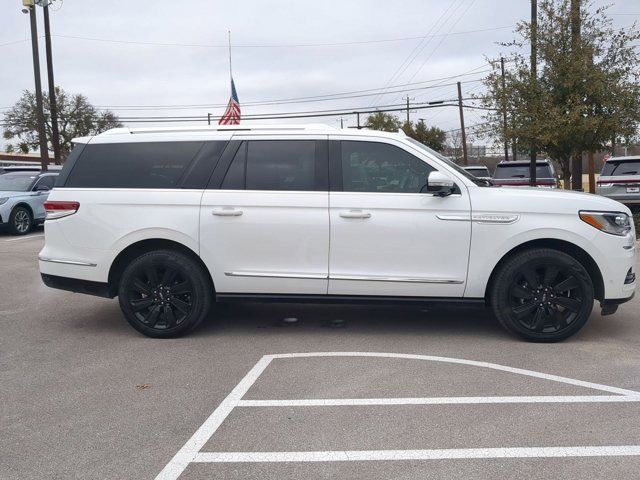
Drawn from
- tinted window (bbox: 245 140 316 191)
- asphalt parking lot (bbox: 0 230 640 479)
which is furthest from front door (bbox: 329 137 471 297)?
asphalt parking lot (bbox: 0 230 640 479)

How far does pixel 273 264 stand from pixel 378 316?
157cm

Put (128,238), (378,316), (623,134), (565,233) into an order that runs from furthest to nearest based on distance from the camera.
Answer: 1. (623,134)
2. (378,316)
3. (128,238)
4. (565,233)

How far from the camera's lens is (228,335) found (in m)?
6.30

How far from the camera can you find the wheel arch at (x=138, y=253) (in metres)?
6.12

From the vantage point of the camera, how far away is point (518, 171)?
17.5 m

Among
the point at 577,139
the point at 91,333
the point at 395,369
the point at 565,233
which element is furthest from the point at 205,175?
the point at 577,139

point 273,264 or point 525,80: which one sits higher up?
point 525,80

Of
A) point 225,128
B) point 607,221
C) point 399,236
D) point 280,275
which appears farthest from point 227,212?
point 607,221

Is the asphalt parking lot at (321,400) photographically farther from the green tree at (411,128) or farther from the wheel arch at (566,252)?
the green tree at (411,128)

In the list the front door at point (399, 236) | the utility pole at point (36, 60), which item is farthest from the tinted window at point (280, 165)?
the utility pole at point (36, 60)

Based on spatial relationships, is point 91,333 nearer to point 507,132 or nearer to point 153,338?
point 153,338

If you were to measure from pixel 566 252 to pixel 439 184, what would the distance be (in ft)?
4.44

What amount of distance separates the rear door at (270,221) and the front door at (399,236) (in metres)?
0.17

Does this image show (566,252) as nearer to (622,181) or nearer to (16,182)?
(622,181)
